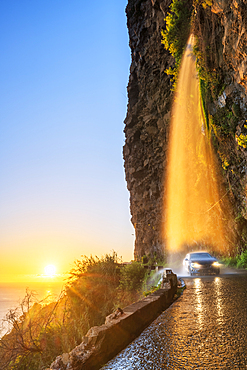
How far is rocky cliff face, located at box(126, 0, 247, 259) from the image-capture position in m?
14.1

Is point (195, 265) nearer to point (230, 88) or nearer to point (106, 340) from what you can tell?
point (230, 88)

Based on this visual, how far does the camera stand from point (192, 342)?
3.61 metres

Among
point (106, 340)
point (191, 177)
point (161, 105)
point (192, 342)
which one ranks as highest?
point (161, 105)

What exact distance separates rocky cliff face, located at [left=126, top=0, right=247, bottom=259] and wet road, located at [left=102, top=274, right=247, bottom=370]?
11.6 m

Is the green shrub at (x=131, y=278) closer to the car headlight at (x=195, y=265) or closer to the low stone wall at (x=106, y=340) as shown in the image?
the car headlight at (x=195, y=265)

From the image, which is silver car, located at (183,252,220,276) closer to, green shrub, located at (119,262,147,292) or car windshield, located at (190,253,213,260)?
car windshield, located at (190,253,213,260)

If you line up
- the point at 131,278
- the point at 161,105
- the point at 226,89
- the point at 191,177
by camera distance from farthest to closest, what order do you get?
the point at 161,105, the point at 191,177, the point at 131,278, the point at 226,89

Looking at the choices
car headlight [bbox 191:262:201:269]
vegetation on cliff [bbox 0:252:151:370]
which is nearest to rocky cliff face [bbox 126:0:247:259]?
car headlight [bbox 191:262:201:269]

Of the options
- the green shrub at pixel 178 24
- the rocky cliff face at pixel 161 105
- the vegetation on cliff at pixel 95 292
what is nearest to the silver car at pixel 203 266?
the vegetation on cliff at pixel 95 292

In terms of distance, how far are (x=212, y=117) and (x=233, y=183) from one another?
504 cm

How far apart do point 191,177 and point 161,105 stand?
11029mm

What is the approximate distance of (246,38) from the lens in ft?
39.1

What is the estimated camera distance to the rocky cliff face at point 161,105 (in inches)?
557

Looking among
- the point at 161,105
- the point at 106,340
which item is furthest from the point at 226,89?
the point at 161,105
